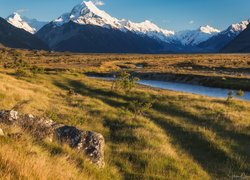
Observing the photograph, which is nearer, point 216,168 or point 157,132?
point 216,168

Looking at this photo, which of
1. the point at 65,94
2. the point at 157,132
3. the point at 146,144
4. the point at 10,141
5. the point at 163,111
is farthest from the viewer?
the point at 65,94

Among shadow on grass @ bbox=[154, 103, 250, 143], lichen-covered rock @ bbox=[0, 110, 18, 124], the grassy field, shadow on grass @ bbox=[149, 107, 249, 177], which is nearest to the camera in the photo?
the grassy field

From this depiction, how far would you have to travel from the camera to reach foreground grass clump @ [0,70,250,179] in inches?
471

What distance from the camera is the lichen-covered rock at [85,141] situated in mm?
15778

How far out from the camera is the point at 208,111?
1332 inches

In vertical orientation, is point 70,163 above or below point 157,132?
above

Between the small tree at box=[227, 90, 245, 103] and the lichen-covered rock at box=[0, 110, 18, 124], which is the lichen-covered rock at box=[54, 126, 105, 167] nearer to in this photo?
the lichen-covered rock at box=[0, 110, 18, 124]

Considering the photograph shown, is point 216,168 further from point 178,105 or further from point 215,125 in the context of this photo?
point 178,105

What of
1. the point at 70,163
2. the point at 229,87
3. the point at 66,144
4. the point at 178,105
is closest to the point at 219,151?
the point at 66,144

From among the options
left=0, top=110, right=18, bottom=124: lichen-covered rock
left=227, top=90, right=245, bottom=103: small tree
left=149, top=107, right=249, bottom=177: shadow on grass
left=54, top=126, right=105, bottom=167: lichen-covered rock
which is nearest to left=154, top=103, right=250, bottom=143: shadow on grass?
left=149, top=107, right=249, bottom=177: shadow on grass

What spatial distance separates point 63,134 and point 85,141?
3.59ft

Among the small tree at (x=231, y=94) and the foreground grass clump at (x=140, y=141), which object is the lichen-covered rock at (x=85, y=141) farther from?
the small tree at (x=231, y=94)

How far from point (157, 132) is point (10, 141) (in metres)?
13.8

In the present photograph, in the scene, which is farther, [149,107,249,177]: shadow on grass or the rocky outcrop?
[149,107,249,177]: shadow on grass
